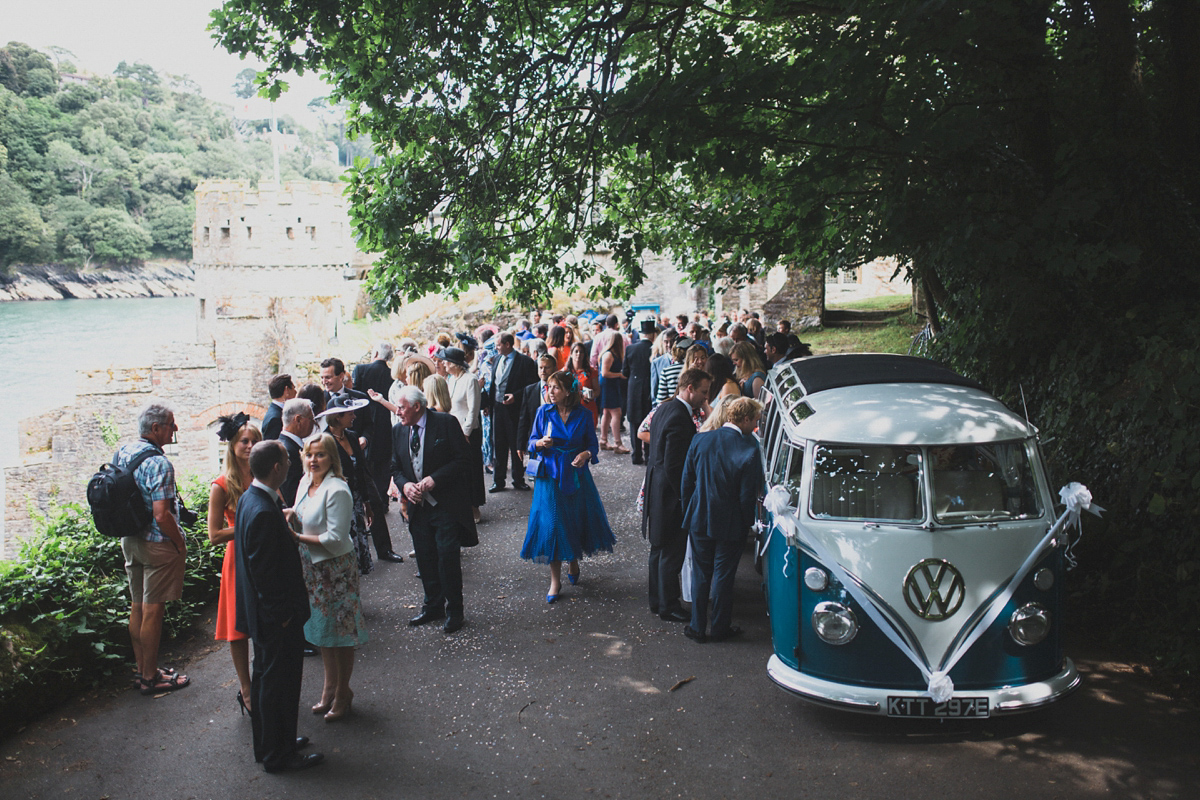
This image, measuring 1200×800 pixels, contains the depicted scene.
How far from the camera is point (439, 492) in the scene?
6.98 metres

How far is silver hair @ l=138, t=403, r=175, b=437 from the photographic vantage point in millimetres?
5840

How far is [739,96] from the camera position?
730 cm

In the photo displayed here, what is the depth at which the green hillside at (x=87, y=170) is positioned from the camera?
59938 mm

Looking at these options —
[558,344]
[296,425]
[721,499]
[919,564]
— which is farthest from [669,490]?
[558,344]

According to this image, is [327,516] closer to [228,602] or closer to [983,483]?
[228,602]

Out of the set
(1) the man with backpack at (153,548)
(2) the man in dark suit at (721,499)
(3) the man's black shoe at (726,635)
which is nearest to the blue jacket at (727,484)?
(2) the man in dark suit at (721,499)

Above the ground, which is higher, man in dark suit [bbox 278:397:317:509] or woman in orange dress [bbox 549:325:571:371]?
woman in orange dress [bbox 549:325:571:371]

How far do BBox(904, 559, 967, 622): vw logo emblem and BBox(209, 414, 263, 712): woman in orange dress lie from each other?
416cm

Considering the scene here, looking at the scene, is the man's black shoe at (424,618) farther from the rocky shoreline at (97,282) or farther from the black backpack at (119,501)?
the rocky shoreline at (97,282)

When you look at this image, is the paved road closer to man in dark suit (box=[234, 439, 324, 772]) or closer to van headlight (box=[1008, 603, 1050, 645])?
man in dark suit (box=[234, 439, 324, 772])

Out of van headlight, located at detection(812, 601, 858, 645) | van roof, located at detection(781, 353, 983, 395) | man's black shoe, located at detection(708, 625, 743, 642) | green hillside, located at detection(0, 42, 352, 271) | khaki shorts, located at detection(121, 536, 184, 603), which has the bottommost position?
man's black shoe, located at detection(708, 625, 743, 642)

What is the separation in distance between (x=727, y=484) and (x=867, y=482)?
3.85 feet

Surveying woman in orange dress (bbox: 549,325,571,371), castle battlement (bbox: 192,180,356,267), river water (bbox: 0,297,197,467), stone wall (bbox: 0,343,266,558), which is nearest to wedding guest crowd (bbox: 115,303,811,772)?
woman in orange dress (bbox: 549,325,571,371)

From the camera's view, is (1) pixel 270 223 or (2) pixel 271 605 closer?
(2) pixel 271 605
